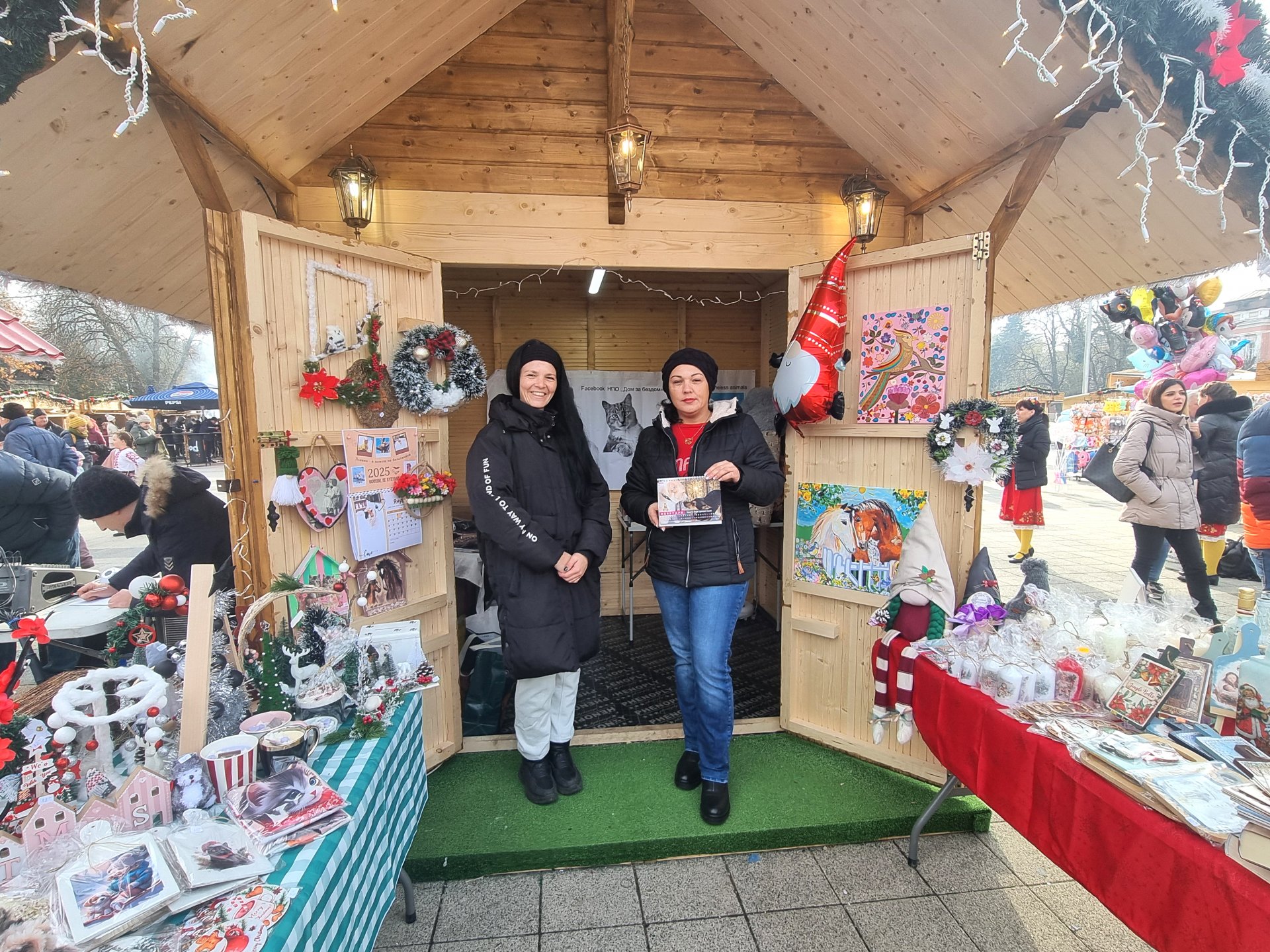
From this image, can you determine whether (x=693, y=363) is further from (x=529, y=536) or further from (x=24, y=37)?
(x=24, y=37)

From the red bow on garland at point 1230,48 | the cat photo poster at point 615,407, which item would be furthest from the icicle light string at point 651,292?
the red bow on garland at point 1230,48

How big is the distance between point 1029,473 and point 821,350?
5.21m

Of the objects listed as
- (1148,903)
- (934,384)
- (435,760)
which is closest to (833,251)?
(934,384)

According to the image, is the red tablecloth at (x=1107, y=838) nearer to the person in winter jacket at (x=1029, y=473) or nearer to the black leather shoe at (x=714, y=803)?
the black leather shoe at (x=714, y=803)

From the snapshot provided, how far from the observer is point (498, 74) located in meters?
2.76

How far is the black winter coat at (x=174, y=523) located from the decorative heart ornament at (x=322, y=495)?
343mm

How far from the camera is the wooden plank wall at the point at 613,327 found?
4.91m

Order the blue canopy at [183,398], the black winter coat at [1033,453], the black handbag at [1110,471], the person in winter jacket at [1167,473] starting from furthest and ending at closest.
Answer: the black winter coat at [1033,453] → the black handbag at [1110,471] → the person in winter jacket at [1167,473] → the blue canopy at [183,398]

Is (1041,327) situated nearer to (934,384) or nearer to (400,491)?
(934,384)

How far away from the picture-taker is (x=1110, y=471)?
477 centimetres

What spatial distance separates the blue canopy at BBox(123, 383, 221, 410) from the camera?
209 cm

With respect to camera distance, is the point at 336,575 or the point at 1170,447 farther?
the point at 1170,447

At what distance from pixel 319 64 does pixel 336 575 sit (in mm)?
1975

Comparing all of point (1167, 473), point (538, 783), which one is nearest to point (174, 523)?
point (538, 783)
